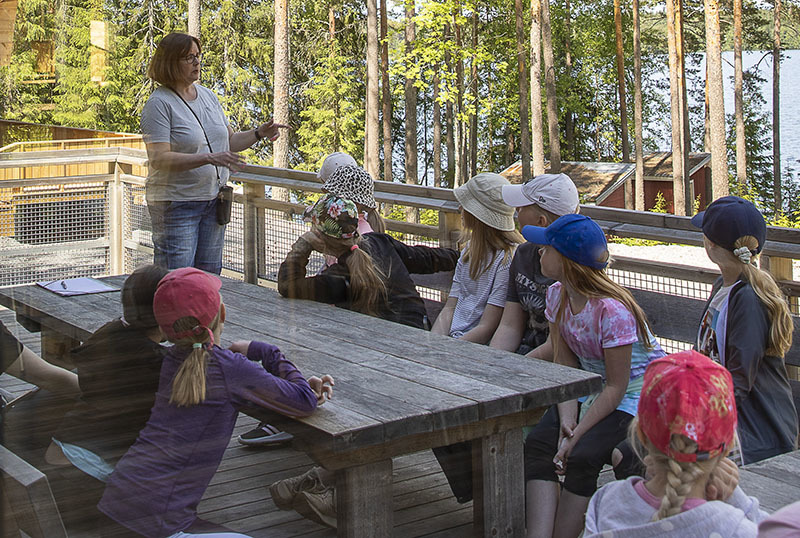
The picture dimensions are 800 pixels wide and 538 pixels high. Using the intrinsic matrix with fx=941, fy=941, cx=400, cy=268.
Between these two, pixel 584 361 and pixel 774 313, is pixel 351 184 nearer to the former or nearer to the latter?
pixel 584 361

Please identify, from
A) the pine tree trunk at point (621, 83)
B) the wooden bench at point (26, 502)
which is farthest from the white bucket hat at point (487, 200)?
the wooden bench at point (26, 502)

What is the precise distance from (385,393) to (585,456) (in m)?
0.42

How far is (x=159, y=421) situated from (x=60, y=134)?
0.38 metres

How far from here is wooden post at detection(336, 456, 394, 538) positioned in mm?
1338

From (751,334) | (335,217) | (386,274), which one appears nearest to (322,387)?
(335,217)

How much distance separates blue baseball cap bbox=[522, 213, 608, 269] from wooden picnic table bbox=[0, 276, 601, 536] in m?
0.20

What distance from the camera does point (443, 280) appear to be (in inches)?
89.7

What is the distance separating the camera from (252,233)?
1280 mm

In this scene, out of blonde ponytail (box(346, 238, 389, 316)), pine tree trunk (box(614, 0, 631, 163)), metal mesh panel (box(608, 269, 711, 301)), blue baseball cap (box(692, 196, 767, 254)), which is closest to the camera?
pine tree trunk (box(614, 0, 631, 163))

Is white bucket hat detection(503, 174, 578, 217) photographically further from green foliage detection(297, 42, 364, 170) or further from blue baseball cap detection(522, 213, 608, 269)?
green foliage detection(297, 42, 364, 170)

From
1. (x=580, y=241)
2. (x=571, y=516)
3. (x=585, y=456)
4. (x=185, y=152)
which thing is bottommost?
(x=571, y=516)

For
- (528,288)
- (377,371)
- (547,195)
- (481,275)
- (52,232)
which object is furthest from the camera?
(481,275)

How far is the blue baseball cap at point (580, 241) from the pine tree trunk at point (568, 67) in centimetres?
14

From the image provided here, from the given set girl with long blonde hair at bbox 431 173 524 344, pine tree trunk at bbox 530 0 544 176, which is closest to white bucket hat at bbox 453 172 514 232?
girl with long blonde hair at bbox 431 173 524 344
